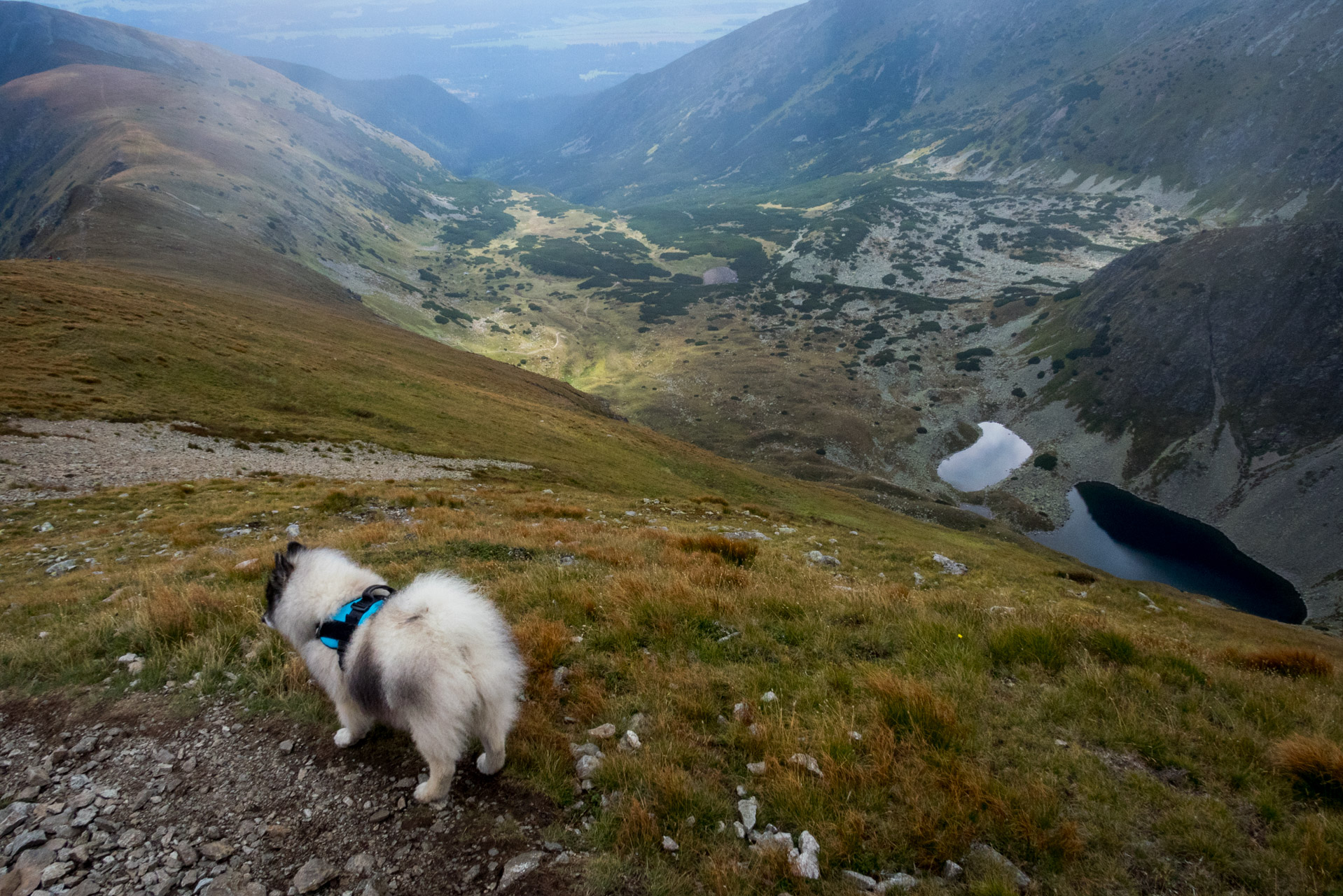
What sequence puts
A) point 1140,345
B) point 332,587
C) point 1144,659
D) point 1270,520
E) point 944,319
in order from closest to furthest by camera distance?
point 332,587 → point 1144,659 → point 1270,520 → point 1140,345 → point 944,319

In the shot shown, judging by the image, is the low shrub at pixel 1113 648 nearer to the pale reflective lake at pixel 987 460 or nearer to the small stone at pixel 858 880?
the small stone at pixel 858 880

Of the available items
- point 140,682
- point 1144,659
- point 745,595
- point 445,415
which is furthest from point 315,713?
point 445,415

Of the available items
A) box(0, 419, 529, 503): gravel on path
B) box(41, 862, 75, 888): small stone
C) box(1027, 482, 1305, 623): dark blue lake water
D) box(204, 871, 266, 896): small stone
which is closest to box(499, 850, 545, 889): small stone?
box(204, 871, 266, 896): small stone

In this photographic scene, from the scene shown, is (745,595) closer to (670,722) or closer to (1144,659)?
(670,722)

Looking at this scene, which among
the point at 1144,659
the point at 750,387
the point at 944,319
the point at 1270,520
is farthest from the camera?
the point at 944,319

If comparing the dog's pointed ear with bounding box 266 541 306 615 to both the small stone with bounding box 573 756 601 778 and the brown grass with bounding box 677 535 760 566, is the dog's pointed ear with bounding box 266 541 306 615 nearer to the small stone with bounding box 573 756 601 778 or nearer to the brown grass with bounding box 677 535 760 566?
the small stone with bounding box 573 756 601 778
